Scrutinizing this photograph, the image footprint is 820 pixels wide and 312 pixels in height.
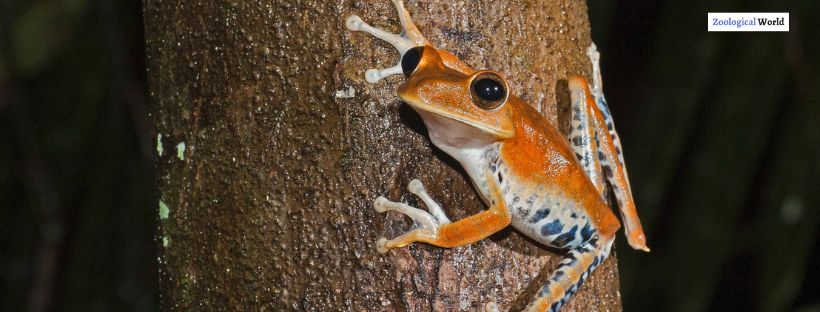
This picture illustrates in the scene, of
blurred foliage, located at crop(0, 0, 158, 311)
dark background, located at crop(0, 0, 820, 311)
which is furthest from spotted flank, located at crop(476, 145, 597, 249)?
blurred foliage, located at crop(0, 0, 158, 311)

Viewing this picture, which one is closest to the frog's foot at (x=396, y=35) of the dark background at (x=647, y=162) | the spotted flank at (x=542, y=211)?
the spotted flank at (x=542, y=211)

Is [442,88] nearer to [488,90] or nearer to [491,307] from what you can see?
[488,90]

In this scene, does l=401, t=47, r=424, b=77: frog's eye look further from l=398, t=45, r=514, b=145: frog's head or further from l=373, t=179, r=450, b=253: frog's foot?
l=373, t=179, r=450, b=253: frog's foot

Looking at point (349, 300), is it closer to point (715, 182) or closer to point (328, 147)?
point (328, 147)

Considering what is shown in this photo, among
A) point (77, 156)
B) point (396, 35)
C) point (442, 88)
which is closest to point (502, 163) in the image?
point (442, 88)

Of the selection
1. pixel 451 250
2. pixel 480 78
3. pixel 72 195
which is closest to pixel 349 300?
pixel 451 250
